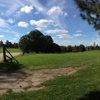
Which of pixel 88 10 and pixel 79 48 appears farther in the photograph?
pixel 79 48

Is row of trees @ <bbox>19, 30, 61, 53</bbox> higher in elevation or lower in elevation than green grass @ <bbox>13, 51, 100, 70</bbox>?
higher

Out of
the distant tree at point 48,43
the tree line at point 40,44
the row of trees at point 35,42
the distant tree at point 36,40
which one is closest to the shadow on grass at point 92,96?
the tree line at point 40,44

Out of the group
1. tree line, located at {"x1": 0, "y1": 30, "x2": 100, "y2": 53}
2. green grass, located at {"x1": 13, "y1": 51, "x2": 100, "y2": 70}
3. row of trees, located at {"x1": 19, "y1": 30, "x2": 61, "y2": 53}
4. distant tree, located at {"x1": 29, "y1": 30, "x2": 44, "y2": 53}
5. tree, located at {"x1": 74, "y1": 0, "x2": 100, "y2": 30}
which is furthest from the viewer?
distant tree, located at {"x1": 29, "y1": 30, "x2": 44, "y2": 53}

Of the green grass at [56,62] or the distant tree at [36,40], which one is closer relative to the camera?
the green grass at [56,62]

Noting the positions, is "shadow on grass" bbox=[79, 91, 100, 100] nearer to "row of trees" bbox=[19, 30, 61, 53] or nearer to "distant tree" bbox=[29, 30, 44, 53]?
"row of trees" bbox=[19, 30, 61, 53]

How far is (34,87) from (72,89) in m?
1.16

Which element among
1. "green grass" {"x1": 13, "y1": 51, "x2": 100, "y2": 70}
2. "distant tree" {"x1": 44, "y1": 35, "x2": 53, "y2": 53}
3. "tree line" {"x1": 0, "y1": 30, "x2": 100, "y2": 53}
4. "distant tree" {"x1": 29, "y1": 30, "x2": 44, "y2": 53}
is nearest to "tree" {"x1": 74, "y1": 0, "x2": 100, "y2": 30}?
"green grass" {"x1": 13, "y1": 51, "x2": 100, "y2": 70}

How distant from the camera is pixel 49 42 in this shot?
49125 millimetres

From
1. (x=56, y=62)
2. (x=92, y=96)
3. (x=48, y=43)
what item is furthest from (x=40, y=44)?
(x=92, y=96)

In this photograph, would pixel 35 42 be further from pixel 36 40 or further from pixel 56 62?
pixel 56 62

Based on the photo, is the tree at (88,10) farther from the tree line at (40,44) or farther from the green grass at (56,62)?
the tree line at (40,44)

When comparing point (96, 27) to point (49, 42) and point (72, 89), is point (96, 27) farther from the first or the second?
point (49, 42)

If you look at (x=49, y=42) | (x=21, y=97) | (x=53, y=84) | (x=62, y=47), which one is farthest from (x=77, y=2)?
(x=62, y=47)

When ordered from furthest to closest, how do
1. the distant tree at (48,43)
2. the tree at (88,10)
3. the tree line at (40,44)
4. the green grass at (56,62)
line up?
the distant tree at (48,43), the tree line at (40,44), the green grass at (56,62), the tree at (88,10)
